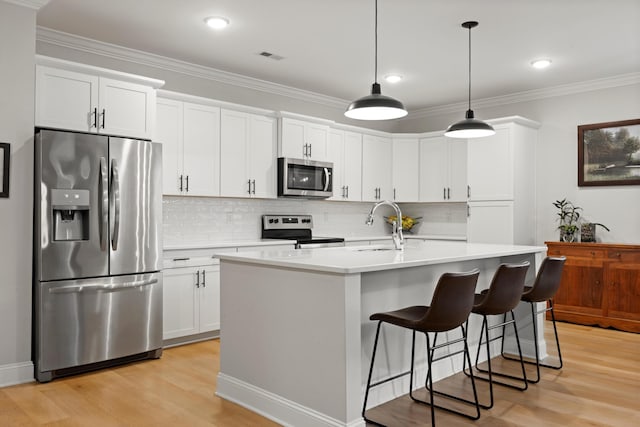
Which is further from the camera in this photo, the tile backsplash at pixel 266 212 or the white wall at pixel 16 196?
the tile backsplash at pixel 266 212

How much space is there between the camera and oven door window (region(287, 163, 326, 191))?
5551 millimetres

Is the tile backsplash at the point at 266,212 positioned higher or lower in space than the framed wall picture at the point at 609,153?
lower

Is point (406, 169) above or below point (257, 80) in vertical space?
below

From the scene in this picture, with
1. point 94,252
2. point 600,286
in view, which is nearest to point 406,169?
point 600,286

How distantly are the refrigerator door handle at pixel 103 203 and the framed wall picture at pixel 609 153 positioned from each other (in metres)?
5.01

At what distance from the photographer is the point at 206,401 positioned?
3.10 meters

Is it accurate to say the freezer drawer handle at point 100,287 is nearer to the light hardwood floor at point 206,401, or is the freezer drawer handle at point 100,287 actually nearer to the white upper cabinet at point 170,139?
the light hardwood floor at point 206,401

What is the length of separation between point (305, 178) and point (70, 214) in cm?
267

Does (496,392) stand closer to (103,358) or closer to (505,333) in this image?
(505,333)

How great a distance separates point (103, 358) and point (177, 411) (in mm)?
1095

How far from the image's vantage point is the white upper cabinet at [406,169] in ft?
22.6

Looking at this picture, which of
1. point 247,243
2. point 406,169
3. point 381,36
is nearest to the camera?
point 381,36

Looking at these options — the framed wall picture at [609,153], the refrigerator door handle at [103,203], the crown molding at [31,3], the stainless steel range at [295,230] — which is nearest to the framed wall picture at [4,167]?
the refrigerator door handle at [103,203]

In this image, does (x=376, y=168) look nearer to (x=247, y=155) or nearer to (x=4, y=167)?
(x=247, y=155)
